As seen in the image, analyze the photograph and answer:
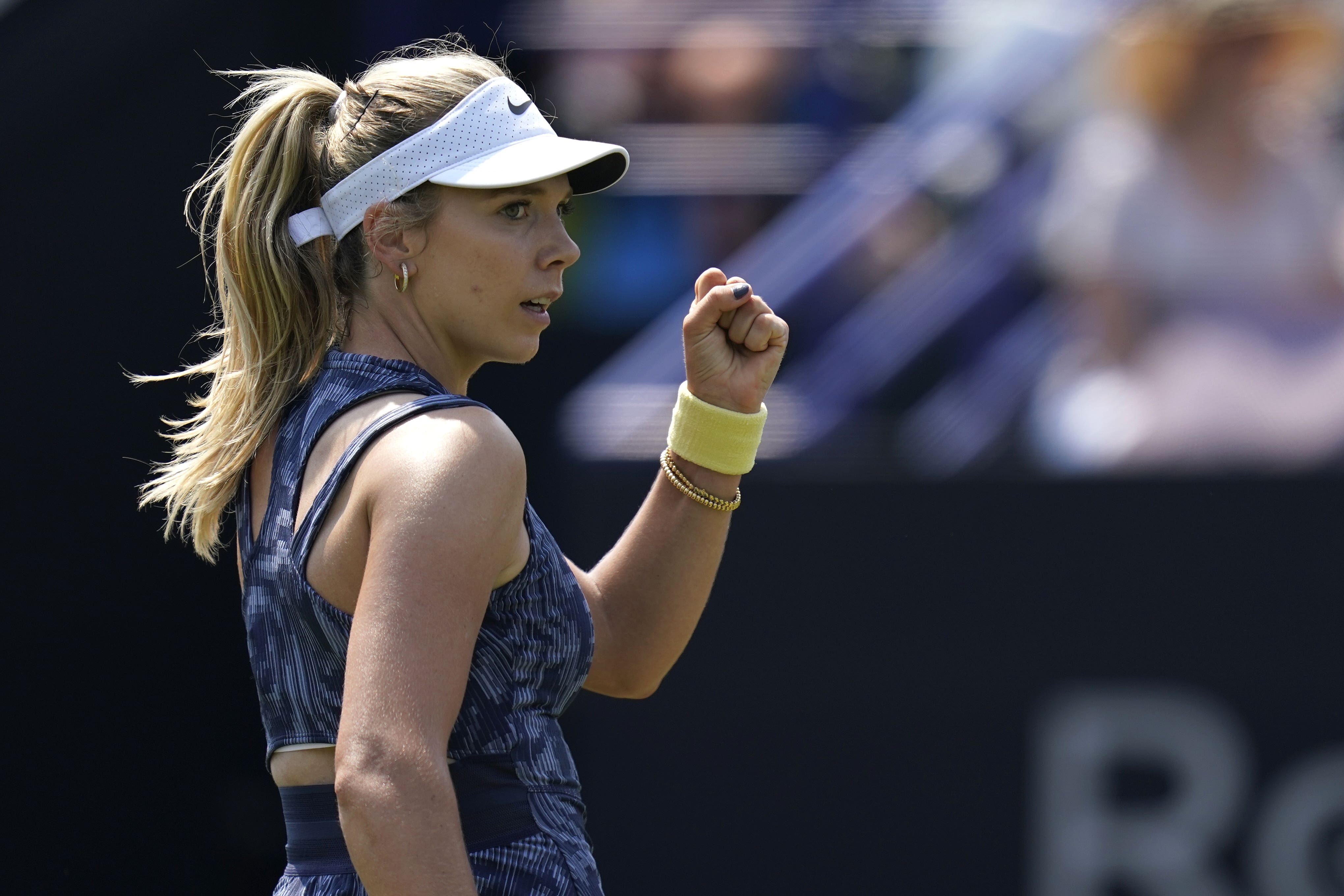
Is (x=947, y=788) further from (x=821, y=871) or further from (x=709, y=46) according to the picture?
(x=709, y=46)

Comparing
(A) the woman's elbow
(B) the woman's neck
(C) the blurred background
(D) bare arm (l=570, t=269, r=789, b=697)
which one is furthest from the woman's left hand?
(C) the blurred background

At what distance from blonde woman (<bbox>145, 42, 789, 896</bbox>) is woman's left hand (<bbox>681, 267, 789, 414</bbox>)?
0.05 m

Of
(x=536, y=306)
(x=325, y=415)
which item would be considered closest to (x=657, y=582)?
(x=536, y=306)

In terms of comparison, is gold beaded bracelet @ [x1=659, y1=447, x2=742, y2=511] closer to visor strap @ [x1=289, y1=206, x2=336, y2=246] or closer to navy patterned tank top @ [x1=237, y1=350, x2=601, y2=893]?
navy patterned tank top @ [x1=237, y1=350, x2=601, y2=893]

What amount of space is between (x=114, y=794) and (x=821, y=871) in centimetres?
164

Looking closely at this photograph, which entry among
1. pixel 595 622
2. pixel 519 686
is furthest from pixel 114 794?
pixel 519 686

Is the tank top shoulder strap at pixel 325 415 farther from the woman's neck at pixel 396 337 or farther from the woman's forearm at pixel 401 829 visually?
the woman's forearm at pixel 401 829

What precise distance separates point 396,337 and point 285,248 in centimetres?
15

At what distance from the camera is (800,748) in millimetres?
3490

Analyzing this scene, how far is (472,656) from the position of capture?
1.34m

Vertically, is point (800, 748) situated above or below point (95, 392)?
below

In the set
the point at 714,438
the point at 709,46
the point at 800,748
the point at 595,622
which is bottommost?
the point at 800,748

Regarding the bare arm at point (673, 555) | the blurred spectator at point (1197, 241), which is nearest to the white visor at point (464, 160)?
the bare arm at point (673, 555)

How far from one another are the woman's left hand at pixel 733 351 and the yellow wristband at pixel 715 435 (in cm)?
1
